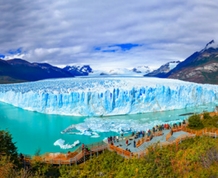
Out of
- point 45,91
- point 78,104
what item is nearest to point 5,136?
point 78,104

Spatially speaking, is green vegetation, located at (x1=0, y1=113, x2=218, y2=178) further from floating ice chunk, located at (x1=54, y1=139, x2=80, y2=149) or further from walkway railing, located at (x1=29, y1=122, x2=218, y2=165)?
floating ice chunk, located at (x1=54, y1=139, x2=80, y2=149)

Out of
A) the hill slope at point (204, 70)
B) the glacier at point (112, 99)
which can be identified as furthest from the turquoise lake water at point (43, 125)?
the hill slope at point (204, 70)

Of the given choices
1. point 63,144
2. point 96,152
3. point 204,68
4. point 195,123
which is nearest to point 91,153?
point 96,152

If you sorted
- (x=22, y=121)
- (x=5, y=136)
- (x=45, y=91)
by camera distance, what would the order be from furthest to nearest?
(x=45, y=91), (x=22, y=121), (x=5, y=136)

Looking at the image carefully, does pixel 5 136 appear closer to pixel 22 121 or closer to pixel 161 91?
pixel 22 121

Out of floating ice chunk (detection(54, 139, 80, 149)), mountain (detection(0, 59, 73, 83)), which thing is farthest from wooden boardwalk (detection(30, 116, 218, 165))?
mountain (detection(0, 59, 73, 83))

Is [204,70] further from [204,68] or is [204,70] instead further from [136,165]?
[136,165]

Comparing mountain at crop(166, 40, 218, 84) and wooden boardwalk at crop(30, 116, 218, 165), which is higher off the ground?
mountain at crop(166, 40, 218, 84)

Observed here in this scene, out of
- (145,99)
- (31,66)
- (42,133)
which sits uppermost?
(31,66)
